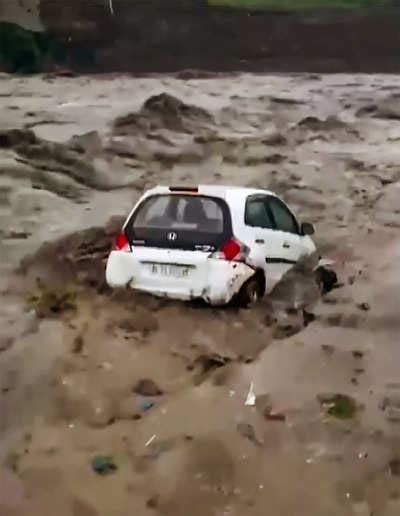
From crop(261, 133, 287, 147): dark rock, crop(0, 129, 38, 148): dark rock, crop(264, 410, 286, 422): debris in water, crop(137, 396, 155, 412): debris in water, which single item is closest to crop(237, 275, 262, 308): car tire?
crop(137, 396, 155, 412): debris in water

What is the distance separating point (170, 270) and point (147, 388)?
115 cm

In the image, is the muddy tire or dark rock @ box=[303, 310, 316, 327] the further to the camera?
dark rock @ box=[303, 310, 316, 327]

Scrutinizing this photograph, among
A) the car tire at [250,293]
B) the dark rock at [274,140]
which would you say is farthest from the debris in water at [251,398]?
the dark rock at [274,140]

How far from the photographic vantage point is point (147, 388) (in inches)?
378

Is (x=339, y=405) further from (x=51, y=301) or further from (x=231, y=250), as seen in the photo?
(x=51, y=301)

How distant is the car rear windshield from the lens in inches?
403

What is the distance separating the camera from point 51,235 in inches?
512

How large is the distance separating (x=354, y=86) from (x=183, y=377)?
323 inches

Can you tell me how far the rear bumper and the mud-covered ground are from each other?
24 cm

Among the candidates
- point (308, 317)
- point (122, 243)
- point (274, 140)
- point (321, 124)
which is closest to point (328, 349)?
point (308, 317)

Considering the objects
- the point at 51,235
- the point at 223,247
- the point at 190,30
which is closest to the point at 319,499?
the point at 223,247

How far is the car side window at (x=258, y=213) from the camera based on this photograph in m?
10.6

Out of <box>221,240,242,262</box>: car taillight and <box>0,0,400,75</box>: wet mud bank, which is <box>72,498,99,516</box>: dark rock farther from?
<box>0,0,400,75</box>: wet mud bank

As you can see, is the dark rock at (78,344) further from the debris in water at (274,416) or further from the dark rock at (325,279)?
the dark rock at (325,279)
